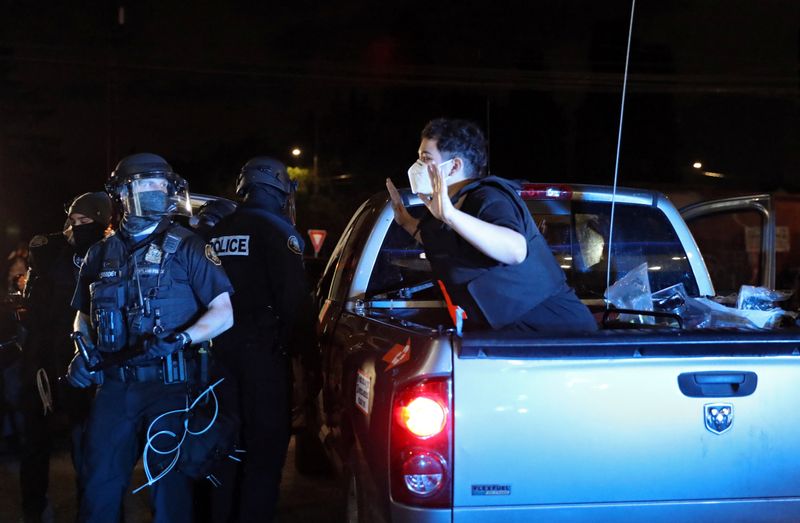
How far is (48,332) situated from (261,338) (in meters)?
1.36

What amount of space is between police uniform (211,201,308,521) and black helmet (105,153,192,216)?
619 millimetres

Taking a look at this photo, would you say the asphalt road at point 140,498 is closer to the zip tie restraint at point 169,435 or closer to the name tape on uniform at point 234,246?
the zip tie restraint at point 169,435

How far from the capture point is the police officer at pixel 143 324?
3.65m

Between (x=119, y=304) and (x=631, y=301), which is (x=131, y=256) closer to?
(x=119, y=304)

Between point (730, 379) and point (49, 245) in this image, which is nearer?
point (730, 379)

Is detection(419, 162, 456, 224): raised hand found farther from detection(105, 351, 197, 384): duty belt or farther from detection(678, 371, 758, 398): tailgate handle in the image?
detection(105, 351, 197, 384): duty belt

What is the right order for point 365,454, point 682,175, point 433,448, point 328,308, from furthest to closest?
point 682,175 → point 328,308 → point 365,454 → point 433,448

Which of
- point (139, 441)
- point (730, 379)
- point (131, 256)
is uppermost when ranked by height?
point (131, 256)

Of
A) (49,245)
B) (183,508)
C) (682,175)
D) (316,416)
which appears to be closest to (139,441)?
(183,508)

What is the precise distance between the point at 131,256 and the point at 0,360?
2.83 metres

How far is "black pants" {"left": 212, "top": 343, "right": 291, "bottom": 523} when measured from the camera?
169 inches

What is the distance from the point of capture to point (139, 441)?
151 inches

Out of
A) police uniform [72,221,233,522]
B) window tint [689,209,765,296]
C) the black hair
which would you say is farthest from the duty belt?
window tint [689,209,765,296]

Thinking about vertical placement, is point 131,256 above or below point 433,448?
above
